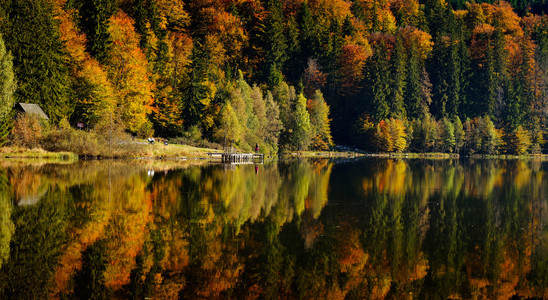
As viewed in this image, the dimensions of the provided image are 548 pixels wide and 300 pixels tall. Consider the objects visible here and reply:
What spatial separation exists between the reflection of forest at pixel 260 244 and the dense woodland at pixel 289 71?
34.1 meters

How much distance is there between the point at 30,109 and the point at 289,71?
253 ft

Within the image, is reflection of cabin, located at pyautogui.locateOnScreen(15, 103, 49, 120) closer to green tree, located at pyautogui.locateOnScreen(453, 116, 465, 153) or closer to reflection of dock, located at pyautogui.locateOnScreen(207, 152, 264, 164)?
reflection of dock, located at pyautogui.locateOnScreen(207, 152, 264, 164)

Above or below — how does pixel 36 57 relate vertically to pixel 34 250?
above

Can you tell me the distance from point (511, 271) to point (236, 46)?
105m

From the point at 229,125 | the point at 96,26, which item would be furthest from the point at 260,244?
the point at 96,26

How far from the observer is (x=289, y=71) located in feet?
424

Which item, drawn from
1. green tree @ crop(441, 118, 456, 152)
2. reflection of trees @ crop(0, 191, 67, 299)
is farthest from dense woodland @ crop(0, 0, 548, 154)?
reflection of trees @ crop(0, 191, 67, 299)

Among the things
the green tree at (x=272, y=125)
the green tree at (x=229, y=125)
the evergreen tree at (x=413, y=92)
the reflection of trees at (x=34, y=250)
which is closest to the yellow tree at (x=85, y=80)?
the green tree at (x=229, y=125)

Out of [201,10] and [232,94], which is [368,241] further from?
[201,10]

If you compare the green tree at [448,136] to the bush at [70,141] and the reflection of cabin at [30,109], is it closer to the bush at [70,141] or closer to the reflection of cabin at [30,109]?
the bush at [70,141]

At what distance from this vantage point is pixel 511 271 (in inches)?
604

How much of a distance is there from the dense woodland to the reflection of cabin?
0.81m

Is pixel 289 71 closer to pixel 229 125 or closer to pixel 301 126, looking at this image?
pixel 301 126

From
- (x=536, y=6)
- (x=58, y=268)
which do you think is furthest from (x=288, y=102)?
(x=536, y=6)
